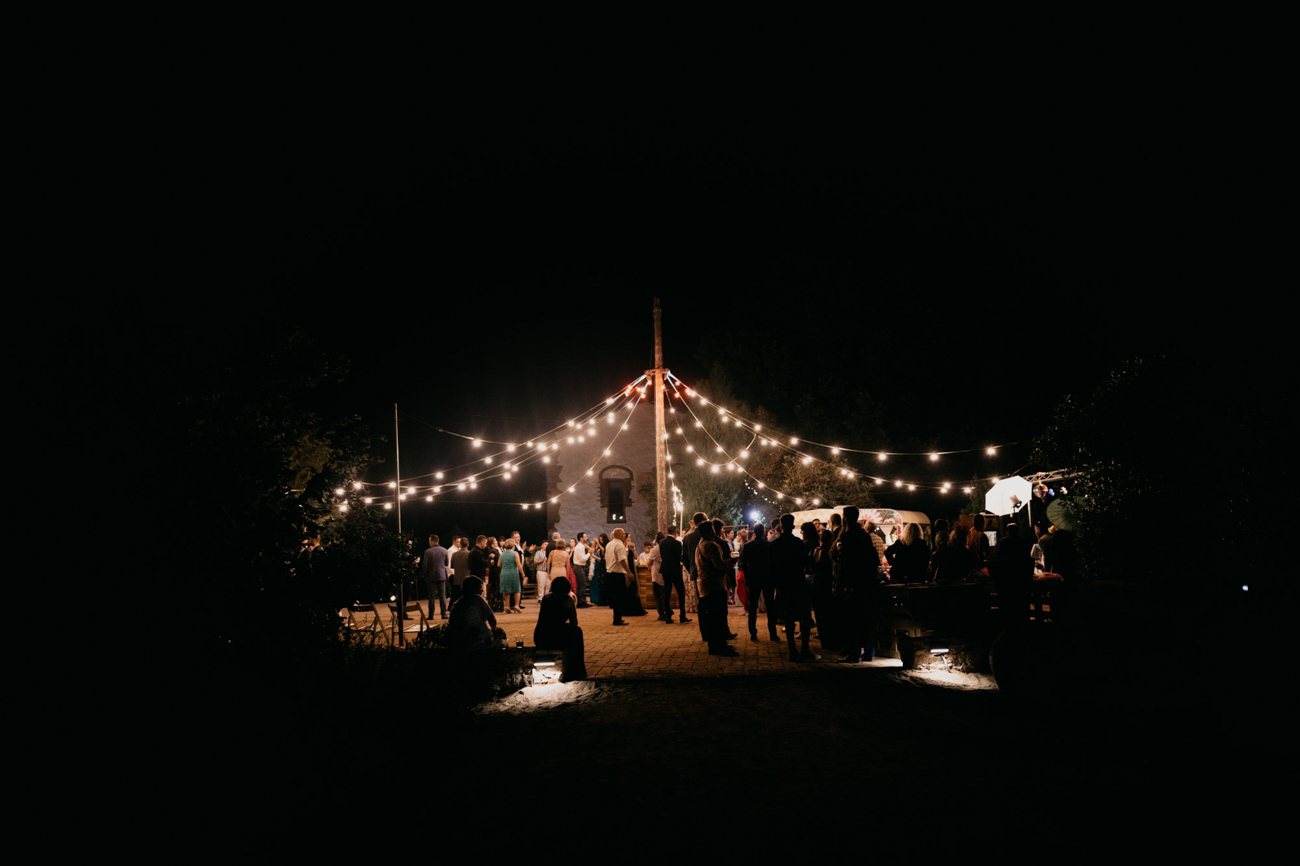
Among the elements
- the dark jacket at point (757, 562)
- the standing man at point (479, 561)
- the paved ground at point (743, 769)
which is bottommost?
the paved ground at point (743, 769)

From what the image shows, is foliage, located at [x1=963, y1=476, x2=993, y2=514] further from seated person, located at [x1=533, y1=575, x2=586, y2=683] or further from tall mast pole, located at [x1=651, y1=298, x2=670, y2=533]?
seated person, located at [x1=533, y1=575, x2=586, y2=683]

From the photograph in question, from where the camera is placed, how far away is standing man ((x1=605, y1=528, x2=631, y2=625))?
40.9ft

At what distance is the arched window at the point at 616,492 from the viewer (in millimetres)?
25047

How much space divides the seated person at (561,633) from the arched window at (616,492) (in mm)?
17394

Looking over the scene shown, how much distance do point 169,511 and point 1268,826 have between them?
21.1ft

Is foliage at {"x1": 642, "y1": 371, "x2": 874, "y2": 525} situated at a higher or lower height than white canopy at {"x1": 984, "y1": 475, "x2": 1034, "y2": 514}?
higher

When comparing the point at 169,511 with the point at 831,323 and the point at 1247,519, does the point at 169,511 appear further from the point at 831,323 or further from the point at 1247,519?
the point at 831,323

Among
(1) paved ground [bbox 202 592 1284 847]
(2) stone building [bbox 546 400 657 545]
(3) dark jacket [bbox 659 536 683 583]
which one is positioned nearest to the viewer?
(1) paved ground [bbox 202 592 1284 847]

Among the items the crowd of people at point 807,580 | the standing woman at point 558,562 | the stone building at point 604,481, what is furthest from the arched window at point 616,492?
the crowd of people at point 807,580

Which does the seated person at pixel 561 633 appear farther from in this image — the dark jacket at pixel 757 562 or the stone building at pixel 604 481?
the stone building at pixel 604 481

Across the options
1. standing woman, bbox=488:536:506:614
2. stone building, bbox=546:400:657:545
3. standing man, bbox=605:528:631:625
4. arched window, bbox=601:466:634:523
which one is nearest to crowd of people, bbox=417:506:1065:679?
standing man, bbox=605:528:631:625

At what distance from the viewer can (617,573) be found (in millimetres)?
12609

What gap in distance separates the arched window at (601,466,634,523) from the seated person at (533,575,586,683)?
57.1 feet

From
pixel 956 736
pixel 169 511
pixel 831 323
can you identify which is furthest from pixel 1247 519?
pixel 831 323
